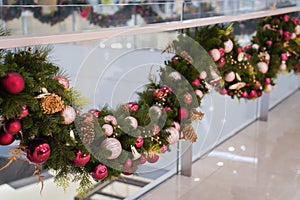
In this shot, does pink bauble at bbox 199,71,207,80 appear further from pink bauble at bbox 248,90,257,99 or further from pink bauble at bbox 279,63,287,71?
pink bauble at bbox 279,63,287,71

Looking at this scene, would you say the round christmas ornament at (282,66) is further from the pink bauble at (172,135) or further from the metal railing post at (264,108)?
the pink bauble at (172,135)

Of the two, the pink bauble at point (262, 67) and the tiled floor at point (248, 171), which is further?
the pink bauble at point (262, 67)

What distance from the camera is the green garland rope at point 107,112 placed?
5.10 feet

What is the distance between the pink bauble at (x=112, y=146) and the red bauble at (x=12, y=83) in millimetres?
443

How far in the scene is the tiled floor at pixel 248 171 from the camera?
2.68m

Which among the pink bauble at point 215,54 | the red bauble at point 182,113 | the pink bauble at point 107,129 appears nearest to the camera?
the pink bauble at point 107,129

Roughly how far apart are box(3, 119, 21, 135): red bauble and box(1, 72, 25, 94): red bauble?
0.10 metres

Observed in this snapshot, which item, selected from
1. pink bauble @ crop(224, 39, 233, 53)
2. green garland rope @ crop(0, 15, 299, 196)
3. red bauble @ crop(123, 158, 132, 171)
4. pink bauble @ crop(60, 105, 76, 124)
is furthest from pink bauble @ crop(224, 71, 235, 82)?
pink bauble @ crop(60, 105, 76, 124)

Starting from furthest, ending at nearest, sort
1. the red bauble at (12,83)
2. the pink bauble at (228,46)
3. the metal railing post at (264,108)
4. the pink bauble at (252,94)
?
the metal railing post at (264,108), the pink bauble at (252,94), the pink bauble at (228,46), the red bauble at (12,83)

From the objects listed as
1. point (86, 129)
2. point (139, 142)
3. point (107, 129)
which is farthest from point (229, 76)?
point (86, 129)

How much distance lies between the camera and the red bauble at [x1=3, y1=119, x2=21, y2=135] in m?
1.50

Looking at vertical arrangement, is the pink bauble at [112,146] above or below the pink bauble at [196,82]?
below

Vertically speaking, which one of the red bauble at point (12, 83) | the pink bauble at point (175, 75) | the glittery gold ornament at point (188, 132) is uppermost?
the red bauble at point (12, 83)

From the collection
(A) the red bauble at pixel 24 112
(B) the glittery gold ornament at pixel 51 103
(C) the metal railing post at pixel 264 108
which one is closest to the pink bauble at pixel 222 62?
(B) the glittery gold ornament at pixel 51 103
